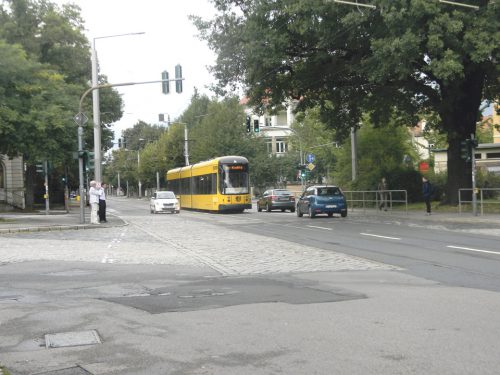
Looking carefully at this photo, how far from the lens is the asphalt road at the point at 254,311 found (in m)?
5.25

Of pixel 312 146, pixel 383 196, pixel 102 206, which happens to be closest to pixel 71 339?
pixel 102 206

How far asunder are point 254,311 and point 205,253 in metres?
7.23

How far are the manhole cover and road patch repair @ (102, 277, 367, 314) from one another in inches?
47.7

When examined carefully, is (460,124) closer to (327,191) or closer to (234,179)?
(327,191)

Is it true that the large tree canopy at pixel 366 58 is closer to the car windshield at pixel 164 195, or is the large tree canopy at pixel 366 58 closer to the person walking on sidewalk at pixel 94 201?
the person walking on sidewalk at pixel 94 201

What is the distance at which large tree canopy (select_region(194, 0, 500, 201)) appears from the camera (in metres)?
21.0

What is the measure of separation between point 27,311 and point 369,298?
446 centimetres

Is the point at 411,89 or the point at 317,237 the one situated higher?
the point at 411,89

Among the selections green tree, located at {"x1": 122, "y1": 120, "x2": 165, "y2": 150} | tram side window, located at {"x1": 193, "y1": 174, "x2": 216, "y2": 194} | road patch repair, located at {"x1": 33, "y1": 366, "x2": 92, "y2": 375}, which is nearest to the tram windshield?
tram side window, located at {"x1": 193, "y1": 174, "x2": 216, "y2": 194}

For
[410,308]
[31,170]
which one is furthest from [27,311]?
[31,170]

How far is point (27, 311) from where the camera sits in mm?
7645

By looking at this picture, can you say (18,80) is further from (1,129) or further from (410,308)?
(410,308)

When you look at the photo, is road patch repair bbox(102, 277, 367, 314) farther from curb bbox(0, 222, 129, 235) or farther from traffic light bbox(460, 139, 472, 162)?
traffic light bbox(460, 139, 472, 162)

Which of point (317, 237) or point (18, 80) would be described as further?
point (18, 80)
